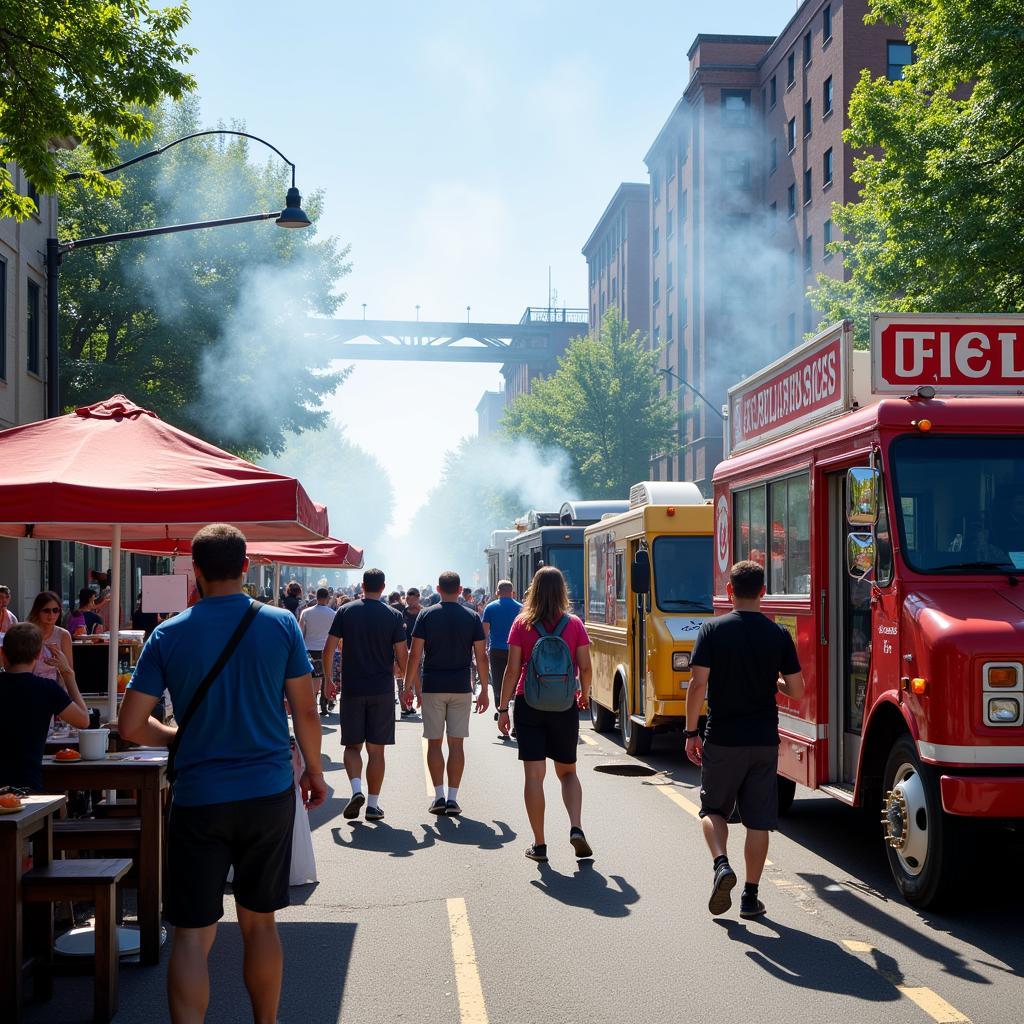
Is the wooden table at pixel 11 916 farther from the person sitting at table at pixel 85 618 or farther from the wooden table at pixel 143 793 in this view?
the person sitting at table at pixel 85 618

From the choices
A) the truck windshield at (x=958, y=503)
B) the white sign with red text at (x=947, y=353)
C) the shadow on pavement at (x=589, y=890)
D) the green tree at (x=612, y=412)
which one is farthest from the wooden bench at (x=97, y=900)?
the green tree at (x=612, y=412)

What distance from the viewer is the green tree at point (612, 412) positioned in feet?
165

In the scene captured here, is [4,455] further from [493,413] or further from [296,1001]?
[493,413]

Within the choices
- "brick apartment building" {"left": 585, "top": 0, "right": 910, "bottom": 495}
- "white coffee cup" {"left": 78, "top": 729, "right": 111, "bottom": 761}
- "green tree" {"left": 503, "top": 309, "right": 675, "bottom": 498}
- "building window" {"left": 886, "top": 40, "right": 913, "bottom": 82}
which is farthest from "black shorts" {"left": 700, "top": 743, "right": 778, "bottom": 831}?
"green tree" {"left": 503, "top": 309, "right": 675, "bottom": 498}

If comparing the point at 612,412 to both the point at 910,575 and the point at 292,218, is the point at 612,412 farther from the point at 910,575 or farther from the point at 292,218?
the point at 910,575

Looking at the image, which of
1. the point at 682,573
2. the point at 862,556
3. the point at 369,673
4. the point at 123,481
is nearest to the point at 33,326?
the point at 682,573

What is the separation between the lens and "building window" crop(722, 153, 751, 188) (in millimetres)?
54094

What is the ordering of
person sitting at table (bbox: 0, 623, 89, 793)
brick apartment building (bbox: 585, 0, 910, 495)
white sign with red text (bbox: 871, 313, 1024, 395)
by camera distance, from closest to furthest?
person sitting at table (bbox: 0, 623, 89, 793)
white sign with red text (bbox: 871, 313, 1024, 395)
brick apartment building (bbox: 585, 0, 910, 495)

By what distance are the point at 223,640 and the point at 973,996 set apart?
11.4ft

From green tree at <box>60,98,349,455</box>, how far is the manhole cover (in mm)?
19192

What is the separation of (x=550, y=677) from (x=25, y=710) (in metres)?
3.39

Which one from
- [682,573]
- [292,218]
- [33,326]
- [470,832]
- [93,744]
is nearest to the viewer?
[93,744]

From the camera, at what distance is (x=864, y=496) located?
24.3 feet

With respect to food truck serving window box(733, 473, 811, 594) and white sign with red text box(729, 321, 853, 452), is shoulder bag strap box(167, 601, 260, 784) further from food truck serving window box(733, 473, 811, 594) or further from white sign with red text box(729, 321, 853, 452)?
food truck serving window box(733, 473, 811, 594)
